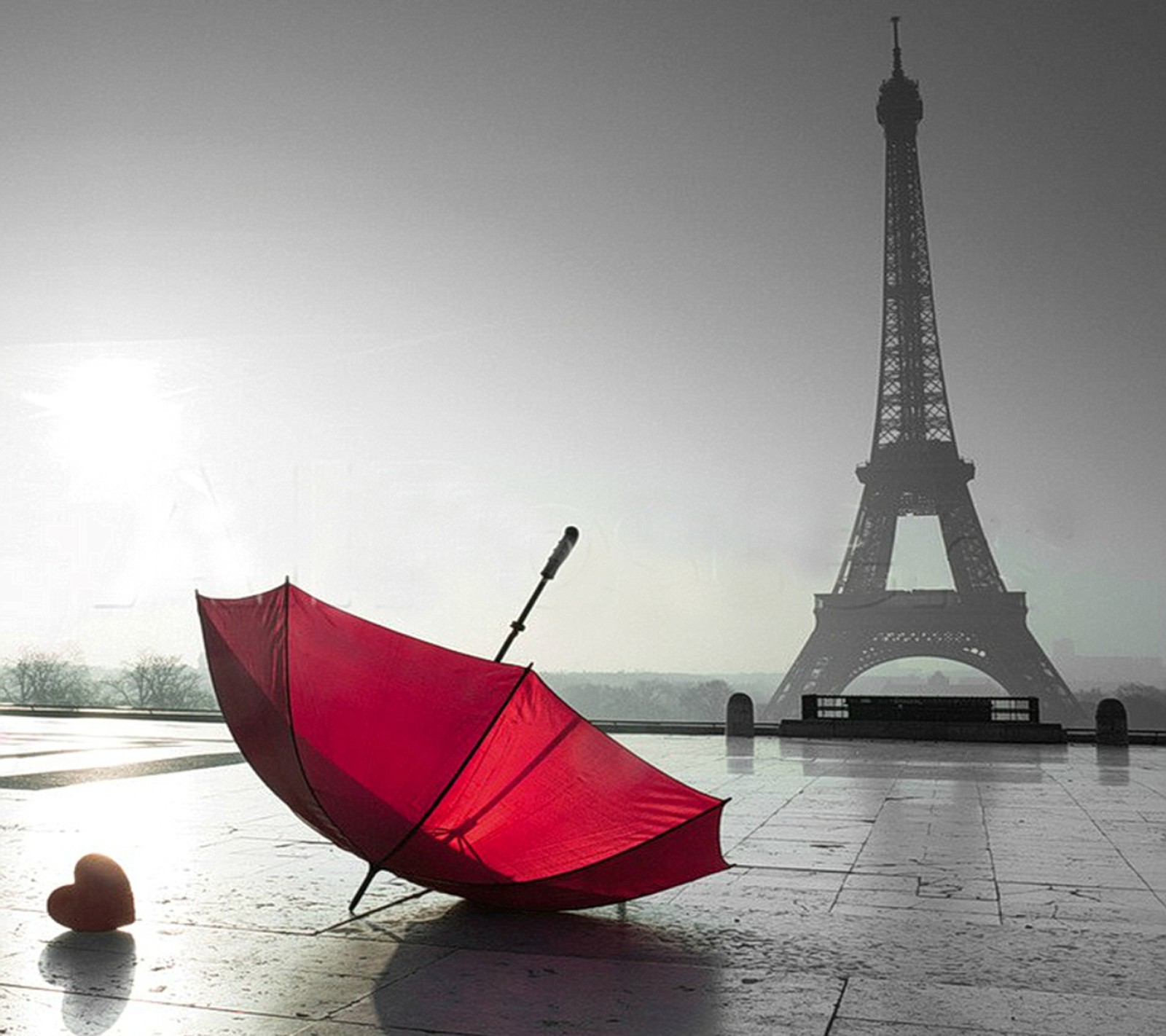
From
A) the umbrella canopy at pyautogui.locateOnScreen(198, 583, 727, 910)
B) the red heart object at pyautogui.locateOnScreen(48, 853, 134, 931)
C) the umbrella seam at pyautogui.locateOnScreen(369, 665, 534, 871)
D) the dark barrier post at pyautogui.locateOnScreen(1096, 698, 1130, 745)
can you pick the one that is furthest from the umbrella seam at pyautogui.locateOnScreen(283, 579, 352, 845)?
the dark barrier post at pyautogui.locateOnScreen(1096, 698, 1130, 745)

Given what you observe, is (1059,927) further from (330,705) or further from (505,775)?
(330,705)

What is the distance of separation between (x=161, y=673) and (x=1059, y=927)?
68.5 m

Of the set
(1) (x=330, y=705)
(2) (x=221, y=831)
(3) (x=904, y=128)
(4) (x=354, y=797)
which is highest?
(3) (x=904, y=128)

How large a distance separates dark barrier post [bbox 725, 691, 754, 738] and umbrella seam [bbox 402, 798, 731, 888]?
19.9m

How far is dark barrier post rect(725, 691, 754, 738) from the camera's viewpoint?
2633 centimetres

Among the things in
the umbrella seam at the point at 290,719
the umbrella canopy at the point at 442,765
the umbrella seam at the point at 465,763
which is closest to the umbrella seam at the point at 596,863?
the umbrella canopy at the point at 442,765

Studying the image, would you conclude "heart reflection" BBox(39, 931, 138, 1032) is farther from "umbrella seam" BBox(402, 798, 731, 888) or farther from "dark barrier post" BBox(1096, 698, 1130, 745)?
"dark barrier post" BBox(1096, 698, 1130, 745)

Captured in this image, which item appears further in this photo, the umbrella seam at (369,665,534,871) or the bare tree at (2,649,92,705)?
the bare tree at (2,649,92,705)

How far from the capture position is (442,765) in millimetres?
6164

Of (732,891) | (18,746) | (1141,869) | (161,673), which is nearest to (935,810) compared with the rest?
(1141,869)

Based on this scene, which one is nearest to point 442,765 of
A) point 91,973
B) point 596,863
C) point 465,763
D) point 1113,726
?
point 465,763

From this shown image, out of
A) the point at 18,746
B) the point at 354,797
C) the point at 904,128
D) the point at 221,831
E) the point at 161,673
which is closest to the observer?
the point at 354,797

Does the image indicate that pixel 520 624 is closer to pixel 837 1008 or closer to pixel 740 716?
pixel 837 1008

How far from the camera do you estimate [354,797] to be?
623cm
